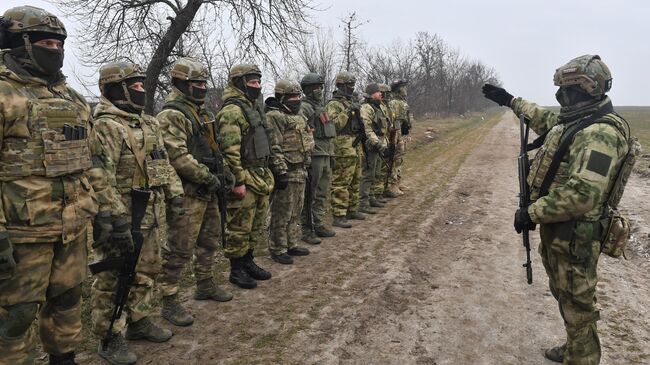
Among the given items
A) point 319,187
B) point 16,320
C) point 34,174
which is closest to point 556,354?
point 16,320

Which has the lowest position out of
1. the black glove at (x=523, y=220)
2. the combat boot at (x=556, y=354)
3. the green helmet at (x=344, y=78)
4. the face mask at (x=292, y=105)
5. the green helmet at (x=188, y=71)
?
the combat boot at (x=556, y=354)

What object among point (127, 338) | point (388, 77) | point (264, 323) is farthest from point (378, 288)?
point (388, 77)

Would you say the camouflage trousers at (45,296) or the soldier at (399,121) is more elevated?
the soldier at (399,121)

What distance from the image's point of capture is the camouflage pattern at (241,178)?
458 centimetres

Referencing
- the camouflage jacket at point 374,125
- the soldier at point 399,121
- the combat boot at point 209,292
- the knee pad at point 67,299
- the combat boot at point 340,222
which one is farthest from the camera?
the soldier at point 399,121

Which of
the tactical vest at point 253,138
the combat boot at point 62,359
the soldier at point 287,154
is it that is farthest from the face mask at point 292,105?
the combat boot at point 62,359

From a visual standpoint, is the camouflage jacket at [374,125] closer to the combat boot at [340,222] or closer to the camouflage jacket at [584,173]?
the combat boot at [340,222]

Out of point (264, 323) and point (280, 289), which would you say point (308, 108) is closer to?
point (280, 289)

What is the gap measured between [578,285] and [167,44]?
38.5ft

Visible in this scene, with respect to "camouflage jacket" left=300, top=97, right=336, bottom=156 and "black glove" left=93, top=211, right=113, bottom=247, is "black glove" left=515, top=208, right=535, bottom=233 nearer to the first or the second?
"black glove" left=93, top=211, right=113, bottom=247

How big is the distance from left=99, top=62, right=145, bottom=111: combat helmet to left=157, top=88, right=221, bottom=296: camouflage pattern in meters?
0.51

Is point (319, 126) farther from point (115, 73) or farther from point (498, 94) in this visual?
point (115, 73)

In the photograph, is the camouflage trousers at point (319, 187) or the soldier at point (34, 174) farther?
the camouflage trousers at point (319, 187)

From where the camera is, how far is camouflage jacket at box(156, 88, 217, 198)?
3912mm
